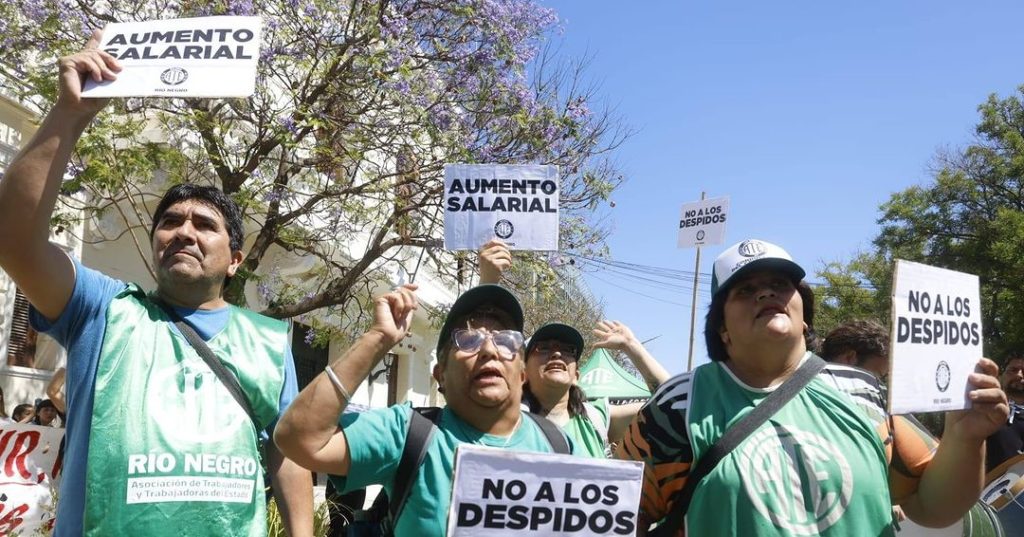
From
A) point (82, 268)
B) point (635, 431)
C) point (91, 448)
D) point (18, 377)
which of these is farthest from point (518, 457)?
point (18, 377)

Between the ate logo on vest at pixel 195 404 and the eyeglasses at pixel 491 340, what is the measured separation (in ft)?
2.22

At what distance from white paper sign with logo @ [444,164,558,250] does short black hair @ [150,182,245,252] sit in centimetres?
200

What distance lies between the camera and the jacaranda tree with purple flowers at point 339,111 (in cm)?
809

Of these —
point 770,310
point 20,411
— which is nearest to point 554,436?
point 770,310

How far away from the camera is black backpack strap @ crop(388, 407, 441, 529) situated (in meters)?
2.46

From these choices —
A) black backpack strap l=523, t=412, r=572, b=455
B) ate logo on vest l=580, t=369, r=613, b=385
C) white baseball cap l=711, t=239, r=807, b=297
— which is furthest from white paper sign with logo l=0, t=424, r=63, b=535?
white baseball cap l=711, t=239, r=807, b=297

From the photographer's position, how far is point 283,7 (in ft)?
28.3

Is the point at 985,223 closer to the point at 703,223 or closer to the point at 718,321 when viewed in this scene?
the point at 703,223

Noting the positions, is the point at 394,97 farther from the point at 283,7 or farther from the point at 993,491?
the point at 993,491

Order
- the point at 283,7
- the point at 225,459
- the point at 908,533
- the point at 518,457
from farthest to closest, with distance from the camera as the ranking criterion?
the point at 283,7 → the point at 908,533 → the point at 225,459 → the point at 518,457

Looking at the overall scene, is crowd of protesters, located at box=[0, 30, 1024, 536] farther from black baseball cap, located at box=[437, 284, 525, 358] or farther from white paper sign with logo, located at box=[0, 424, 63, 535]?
white paper sign with logo, located at box=[0, 424, 63, 535]

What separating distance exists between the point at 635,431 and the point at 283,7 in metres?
7.10

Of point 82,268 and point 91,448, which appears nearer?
point 91,448

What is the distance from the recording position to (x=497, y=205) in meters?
4.93
